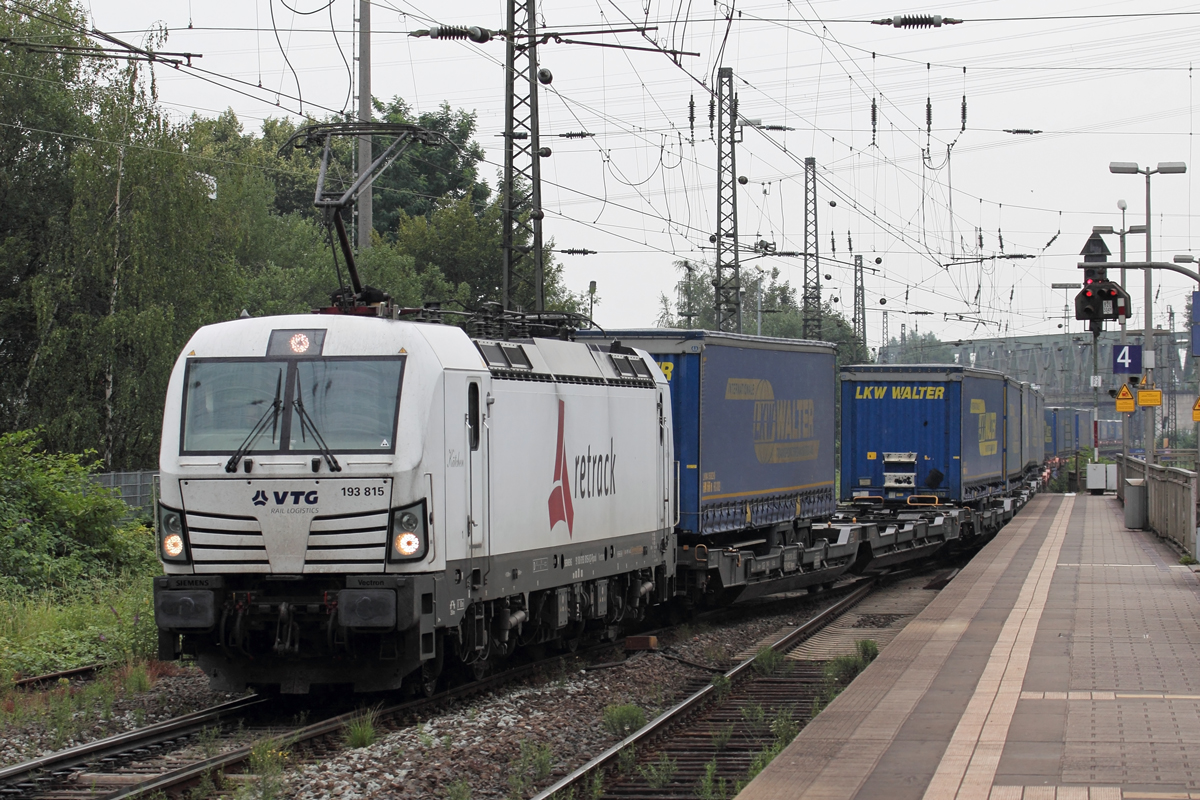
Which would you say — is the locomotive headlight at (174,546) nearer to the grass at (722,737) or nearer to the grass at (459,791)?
the grass at (459,791)

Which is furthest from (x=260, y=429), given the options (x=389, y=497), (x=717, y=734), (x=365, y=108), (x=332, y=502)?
(x=365, y=108)

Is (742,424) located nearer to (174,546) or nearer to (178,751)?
(174,546)

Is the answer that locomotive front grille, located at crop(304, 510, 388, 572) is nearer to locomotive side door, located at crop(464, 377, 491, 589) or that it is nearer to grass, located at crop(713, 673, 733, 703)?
locomotive side door, located at crop(464, 377, 491, 589)

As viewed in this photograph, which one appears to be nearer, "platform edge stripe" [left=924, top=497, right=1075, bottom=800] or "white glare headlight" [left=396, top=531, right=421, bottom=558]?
"platform edge stripe" [left=924, top=497, right=1075, bottom=800]

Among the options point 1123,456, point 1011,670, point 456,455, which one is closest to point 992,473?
point 1123,456

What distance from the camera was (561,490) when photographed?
492 inches

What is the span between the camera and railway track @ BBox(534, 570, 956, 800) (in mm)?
8500

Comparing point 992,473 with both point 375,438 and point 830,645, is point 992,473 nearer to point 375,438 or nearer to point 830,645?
point 830,645

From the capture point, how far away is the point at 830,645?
15836 millimetres

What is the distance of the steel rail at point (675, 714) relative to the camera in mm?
8398

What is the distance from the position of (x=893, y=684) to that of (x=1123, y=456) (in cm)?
3227

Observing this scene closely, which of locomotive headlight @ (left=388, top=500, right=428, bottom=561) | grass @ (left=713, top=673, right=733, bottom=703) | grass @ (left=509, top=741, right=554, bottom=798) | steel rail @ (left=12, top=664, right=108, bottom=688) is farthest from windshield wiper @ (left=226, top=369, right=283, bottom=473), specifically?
grass @ (left=713, top=673, right=733, bottom=703)

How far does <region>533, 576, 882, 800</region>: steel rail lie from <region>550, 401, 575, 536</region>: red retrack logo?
6.61 feet

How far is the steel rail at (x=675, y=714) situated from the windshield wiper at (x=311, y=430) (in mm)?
2838
